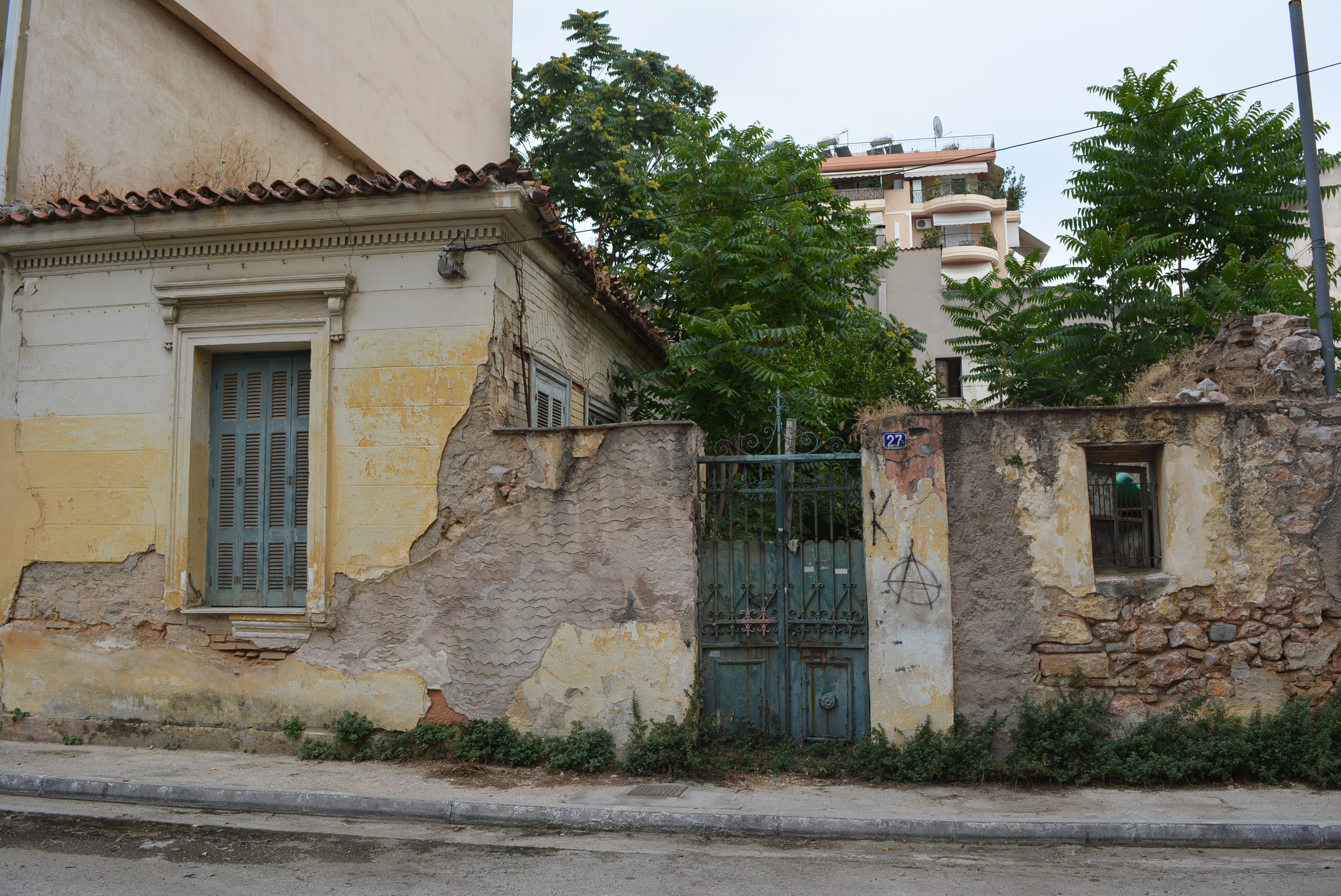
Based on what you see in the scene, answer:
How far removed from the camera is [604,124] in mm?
17609

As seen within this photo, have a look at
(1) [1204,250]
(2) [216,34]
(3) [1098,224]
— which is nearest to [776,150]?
(3) [1098,224]

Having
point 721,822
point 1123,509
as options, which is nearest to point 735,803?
point 721,822

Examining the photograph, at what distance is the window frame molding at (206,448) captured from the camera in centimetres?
788

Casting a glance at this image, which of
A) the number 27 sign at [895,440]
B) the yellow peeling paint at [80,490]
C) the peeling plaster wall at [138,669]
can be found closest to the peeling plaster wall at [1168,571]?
the number 27 sign at [895,440]

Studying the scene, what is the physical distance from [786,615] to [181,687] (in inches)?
208

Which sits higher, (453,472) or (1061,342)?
(1061,342)

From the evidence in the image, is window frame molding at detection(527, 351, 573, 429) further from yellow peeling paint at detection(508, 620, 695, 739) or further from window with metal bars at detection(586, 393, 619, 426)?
yellow peeling paint at detection(508, 620, 695, 739)

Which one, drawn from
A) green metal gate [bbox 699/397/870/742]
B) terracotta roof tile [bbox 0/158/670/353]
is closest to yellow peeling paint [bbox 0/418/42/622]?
terracotta roof tile [bbox 0/158/670/353]

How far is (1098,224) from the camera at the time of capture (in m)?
11.1

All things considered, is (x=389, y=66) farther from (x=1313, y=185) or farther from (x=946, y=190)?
(x=946, y=190)

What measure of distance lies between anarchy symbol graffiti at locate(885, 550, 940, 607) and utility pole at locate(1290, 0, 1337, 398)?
12.4ft

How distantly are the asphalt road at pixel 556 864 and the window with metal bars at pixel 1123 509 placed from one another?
250 cm

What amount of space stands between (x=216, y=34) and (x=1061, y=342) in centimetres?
1030

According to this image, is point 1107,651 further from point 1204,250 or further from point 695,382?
point 1204,250
